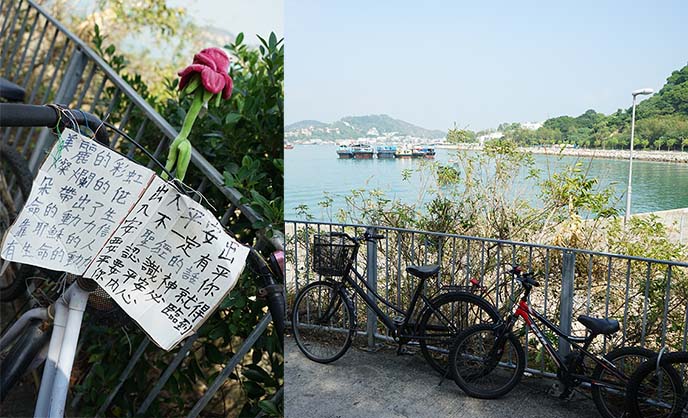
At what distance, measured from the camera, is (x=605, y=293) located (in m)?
1.19

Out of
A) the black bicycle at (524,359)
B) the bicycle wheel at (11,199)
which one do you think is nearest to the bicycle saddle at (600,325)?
the black bicycle at (524,359)

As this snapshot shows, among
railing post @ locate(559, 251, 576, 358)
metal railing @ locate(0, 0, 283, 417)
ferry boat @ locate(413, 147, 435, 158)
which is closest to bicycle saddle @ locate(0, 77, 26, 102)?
metal railing @ locate(0, 0, 283, 417)

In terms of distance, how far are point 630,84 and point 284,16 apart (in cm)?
82

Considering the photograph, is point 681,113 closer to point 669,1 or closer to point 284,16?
point 669,1

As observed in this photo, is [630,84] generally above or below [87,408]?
above

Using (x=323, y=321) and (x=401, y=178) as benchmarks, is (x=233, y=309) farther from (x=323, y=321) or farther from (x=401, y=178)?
(x=401, y=178)

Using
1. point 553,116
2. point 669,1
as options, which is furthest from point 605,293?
point 669,1

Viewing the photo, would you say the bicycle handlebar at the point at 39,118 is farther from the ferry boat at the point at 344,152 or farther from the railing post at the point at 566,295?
the railing post at the point at 566,295

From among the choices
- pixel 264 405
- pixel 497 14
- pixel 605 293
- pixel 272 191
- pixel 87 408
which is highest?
pixel 497 14

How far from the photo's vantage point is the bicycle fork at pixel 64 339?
1.17 m

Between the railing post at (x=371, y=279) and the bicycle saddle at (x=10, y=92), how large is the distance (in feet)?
3.99

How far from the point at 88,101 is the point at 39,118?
1.28 metres

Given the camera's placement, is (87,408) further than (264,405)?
Yes

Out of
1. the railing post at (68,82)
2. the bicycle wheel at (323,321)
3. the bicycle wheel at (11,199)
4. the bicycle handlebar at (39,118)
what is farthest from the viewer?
the railing post at (68,82)
